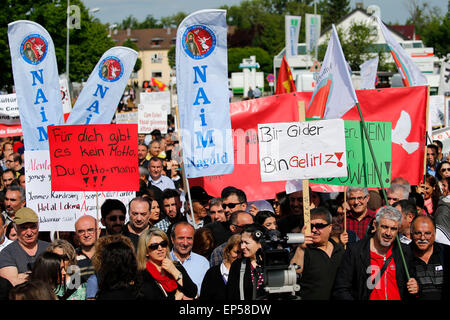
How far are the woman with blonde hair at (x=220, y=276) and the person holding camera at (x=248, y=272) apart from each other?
141mm

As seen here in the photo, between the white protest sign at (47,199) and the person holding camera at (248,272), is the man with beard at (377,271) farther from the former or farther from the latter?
the white protest sign at (47,199)

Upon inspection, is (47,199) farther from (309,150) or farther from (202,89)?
(309,150)

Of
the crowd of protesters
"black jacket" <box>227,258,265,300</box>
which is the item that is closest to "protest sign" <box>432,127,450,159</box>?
the crowd of protesters

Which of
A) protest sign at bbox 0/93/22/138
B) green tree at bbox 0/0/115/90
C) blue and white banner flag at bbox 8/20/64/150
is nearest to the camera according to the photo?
blue and white banner flag at bbox 8/20/64/150

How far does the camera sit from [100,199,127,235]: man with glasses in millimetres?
6734

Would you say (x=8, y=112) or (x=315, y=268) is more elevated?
(x=8, y=112)

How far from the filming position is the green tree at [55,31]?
38.6 m

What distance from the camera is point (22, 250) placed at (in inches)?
238

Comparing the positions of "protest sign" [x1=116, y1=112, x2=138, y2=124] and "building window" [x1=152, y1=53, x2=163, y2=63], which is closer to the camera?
"protest sign" [x1=116, y1=112, x2=138, y2=124]

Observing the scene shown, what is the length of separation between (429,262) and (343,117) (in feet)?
13.7

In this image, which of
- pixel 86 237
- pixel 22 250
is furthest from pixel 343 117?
pixel 22 250

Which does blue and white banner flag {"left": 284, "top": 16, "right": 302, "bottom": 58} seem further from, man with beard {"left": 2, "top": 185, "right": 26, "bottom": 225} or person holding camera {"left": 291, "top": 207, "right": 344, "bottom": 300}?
person holding camera {"left": 291, "top": 207, "right": 344, "bottom": 300}

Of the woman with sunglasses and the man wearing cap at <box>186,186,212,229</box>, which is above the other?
the man wearing cap at <box>186,186,212,229</box>

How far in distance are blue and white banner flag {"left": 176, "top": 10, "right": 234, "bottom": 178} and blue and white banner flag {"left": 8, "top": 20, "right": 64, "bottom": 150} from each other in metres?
1.71
